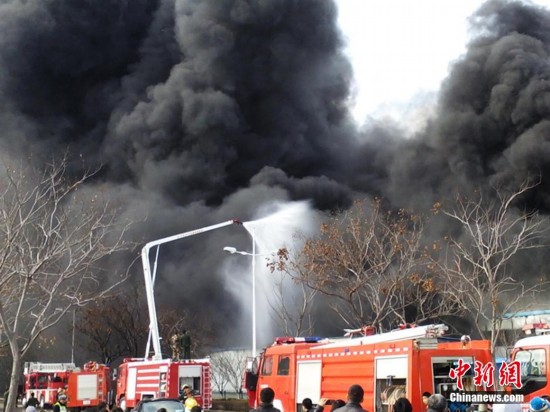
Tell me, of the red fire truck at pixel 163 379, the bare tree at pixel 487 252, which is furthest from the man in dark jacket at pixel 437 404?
the red fire truck at pixel 163 379

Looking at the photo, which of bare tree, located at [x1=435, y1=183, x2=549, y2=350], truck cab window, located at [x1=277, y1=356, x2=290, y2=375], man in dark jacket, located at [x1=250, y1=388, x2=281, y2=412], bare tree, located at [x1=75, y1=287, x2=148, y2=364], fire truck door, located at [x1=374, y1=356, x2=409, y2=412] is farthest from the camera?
bare tree, located at [x1=75, y1=287, x2=148, y2=364]

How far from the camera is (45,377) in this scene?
34.2m

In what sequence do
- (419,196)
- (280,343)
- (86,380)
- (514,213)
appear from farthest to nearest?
(419,196) → (514,213) → (86,380) → (280,343)

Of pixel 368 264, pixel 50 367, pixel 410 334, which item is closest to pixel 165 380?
pixel 368 264

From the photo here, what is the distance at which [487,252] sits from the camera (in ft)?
72.6

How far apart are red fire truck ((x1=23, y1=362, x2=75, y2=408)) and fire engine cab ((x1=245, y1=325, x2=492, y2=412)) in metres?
20.2

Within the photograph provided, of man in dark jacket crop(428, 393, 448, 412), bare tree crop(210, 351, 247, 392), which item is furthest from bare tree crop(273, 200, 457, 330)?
man in dark jacket crop(428, 393, 448, 412)

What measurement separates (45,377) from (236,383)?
1073 cm

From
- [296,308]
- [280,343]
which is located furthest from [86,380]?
[280,343]

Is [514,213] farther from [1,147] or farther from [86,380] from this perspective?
[1,147]

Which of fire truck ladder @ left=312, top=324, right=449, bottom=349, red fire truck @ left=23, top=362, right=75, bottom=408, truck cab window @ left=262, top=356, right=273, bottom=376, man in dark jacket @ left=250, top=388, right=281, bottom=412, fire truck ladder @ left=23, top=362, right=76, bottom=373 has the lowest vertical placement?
red fire truck @ left=23, top=362, right=75, bottom=408

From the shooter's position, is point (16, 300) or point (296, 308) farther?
point (296, 308)

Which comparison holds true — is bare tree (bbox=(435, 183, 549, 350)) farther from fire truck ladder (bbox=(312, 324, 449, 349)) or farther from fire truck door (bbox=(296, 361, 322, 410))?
fire truck ladder (bbox=(312, 324, 449, 349))

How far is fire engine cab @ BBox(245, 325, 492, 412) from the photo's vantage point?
11.8 m
